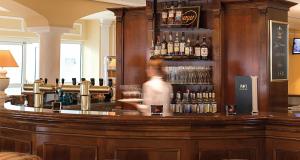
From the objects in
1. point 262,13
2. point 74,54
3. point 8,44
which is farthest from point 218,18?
point 74,54

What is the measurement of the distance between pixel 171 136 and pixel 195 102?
2806 mm

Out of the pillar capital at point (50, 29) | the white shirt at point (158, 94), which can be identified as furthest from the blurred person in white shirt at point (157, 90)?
the pillar capital at point (50, 29)

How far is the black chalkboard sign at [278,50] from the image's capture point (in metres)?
6.45

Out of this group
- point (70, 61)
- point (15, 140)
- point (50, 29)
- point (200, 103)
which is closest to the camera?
point (15, 140)

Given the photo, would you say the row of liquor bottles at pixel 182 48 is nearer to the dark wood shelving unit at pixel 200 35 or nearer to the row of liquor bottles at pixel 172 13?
the dark wood shelving unit at pixel 200 35

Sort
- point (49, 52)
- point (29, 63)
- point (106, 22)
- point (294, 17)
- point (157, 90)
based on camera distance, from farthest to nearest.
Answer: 1. point (106, 22)
2. point (29, 63)
3. point (294, 17)
4. point (49, 52)
5. point (157, 90)

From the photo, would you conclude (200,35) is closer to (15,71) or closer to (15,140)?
(15,140)

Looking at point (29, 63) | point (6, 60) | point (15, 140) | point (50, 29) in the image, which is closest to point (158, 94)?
point (15, 140)

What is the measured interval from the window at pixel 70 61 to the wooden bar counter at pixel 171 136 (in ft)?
32.6

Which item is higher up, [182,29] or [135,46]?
[182,29]

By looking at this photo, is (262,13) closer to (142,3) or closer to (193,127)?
(193,127)

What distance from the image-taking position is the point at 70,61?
14383mm

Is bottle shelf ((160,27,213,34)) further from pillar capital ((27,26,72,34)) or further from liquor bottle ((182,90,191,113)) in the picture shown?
pillar capital ((27,26,72,34))

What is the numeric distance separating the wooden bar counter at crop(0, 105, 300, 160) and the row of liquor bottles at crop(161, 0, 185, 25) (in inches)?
116
